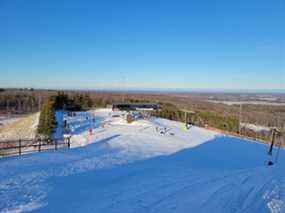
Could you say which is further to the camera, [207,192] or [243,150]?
[243,150]

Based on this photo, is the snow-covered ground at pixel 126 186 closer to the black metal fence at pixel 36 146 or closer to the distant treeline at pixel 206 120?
the black metal fence at pixel 36 146

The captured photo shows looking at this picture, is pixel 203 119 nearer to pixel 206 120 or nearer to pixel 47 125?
pixel 206 120

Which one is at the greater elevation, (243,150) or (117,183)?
(117,183)

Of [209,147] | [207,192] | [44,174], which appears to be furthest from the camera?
[209,147]

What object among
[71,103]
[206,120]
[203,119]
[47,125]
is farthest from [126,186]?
[206,120]

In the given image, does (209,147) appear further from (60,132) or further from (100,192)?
(60,132)

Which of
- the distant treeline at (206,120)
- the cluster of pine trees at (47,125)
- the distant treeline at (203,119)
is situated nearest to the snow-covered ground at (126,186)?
the cluster of pine trees at (47,125)

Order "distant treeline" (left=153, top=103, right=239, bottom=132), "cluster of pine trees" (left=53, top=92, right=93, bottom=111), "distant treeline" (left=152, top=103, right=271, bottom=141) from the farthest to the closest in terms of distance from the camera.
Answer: "cluster of pine trees" (left=53, top=92, right=93, bottom=111), "distant treeline" (left=153, top=103, right=239, bottom=132), "distant treeline" (left=152, top=103, right=271, bottom=141)

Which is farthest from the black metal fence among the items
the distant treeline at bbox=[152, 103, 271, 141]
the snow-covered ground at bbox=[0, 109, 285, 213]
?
the distant treeline at bbox=[152, 103, 271, 141]

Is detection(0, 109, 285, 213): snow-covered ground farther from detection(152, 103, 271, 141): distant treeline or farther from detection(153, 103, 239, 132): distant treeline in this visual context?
detection(153, 103, 239, 132): distant treeline

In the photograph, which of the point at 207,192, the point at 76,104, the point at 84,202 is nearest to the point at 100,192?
the point at 84,202

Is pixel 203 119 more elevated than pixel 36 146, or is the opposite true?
pixel 36 146
